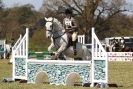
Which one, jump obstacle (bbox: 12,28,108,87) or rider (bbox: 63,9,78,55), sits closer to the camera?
jump obstacle (bbox: 12,28,108,87)

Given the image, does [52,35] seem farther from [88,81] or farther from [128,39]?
[128,39]

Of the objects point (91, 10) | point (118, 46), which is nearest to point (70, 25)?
point (118, 46)

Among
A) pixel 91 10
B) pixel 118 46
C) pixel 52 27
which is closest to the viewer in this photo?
pixel 52 27

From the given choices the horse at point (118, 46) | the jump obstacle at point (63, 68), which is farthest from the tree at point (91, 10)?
the jump obstacle at point (63, 68)

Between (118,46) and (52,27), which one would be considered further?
(118,46)

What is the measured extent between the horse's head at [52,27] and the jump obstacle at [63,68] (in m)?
0.76

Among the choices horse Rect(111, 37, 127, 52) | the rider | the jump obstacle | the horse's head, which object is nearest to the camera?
the jump obstacle

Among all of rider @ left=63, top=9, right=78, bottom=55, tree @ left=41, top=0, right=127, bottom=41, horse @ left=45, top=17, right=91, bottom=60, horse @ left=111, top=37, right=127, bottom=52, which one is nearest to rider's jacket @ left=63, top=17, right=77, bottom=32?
rider @ left=63, top=9, right=78, bottom=55

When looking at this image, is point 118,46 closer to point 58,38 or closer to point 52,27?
point 58,38

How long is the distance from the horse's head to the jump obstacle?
759mm

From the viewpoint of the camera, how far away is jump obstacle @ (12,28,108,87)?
38.2ft

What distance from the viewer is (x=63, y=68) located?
1262 centimetres

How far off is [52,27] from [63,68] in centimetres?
123

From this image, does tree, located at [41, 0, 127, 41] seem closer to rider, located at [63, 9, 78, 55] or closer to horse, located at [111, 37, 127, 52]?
horse, located at [111, 37, 127, 52]
